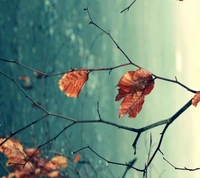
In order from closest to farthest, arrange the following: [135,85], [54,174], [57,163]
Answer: [135,85] → [57,163] → [54,174]

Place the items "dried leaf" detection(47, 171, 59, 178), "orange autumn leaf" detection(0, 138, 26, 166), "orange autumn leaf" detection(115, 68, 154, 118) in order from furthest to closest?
"dried leaf" detection(47, 171, 59, 178), "orange autumn leaf" detection(0, 138, 26, 166), "orange autumn leaf" detection(115, 68, 154, 118)

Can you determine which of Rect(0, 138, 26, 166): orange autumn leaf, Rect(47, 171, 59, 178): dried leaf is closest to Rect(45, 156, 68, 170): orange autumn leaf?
Rect(47, 171, 59, 178): dried leaf

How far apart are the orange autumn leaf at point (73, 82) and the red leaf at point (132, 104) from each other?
0.43 feet

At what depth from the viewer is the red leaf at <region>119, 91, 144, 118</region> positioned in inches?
43.3

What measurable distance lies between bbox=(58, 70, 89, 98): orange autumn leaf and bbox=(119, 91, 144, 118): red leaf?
0.13 meters

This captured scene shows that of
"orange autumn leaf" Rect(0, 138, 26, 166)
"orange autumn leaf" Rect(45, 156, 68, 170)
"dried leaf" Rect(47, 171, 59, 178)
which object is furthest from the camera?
"dried leaf" Rect(47, 171, 59, 178)

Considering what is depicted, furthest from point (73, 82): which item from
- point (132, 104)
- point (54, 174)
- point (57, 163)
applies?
point (54, 174)

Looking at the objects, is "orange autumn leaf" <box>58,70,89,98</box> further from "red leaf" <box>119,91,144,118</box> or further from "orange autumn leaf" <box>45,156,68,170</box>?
"orange autumn leaf" <box>45,156,68,170</box>

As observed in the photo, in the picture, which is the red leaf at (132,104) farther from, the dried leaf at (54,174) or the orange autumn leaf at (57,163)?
the dried leaf at (54,174)

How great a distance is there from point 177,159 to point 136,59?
2.98m

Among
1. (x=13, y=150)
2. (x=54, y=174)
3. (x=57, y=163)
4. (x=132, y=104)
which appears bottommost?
(x=54, y=174)

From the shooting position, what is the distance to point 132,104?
111 centimetres

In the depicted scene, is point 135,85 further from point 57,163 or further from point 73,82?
point 57,163

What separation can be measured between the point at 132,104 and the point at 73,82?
18cm
